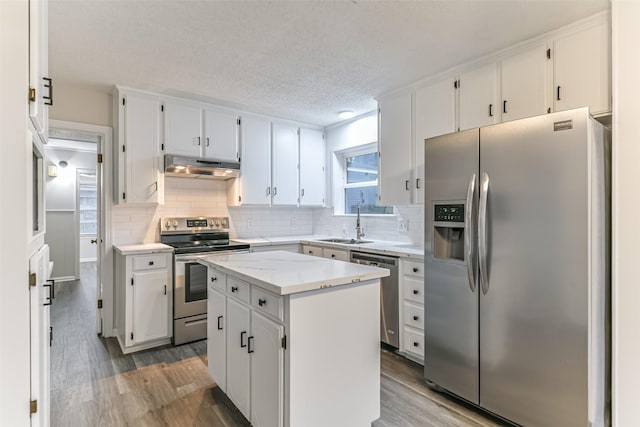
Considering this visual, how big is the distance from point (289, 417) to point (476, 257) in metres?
1.38

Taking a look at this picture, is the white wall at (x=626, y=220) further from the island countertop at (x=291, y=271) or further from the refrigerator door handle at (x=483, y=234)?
the island countertop at (x=291, y=271)

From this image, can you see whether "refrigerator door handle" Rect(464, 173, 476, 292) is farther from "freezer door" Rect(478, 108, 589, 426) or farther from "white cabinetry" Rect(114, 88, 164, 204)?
"white cabinetry" Rect(114, 88, 164, 204)

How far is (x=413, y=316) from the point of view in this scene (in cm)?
282

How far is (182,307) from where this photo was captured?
128 inches

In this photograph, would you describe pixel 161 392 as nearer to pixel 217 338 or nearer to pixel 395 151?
pixel 217 338

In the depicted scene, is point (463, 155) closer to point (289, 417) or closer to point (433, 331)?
point (433, 331)

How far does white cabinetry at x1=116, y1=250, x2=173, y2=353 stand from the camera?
3045 millimetres

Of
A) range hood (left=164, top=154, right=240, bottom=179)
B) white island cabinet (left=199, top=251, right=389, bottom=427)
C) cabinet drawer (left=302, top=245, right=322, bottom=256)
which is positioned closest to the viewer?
white island cabinet (left=199, top=251, right=389, bottom=427)

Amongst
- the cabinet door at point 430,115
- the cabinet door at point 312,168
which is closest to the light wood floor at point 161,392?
the cabinet door at point 430,115

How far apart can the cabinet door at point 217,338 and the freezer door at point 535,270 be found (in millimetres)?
1598

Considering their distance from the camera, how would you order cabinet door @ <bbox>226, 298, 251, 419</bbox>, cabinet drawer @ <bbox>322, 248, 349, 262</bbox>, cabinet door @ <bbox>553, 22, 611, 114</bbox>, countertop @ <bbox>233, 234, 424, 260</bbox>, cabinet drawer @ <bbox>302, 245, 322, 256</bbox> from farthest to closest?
1. cabinet drawer @ <bbox>302, 245, 322, 256</bbox>
2. cabinet drawer @ <bbox>322, 248, 349, 262</bbox>
3. countertop @ <bbox>233, 234, 424, 260</bbox>
4. cabinet door @ <bbox>553, 22, 611, 114</bbox>
5. cabinet door @ <bbox>226, 298, 251, 419</bbox>

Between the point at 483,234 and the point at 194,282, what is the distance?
263cm

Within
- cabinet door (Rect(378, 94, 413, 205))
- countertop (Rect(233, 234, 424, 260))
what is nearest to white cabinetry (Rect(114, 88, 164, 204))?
countertop (Rect(233, 234, 424, 260))

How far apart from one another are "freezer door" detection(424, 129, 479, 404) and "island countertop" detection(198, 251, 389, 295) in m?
0.59
